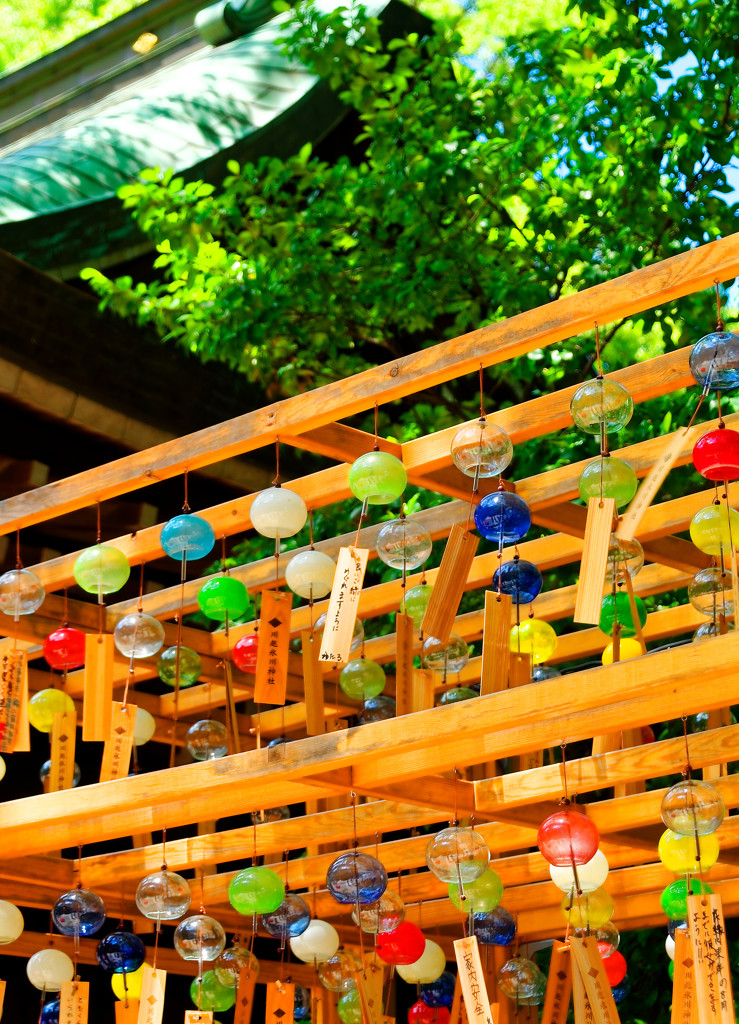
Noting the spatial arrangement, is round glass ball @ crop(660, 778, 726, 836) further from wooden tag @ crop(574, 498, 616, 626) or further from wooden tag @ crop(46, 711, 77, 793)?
wooden tag @ crop(46, 711, 77, 793)

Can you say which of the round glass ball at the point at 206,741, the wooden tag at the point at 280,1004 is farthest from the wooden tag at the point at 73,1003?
the round glass ball at the point at 206,741

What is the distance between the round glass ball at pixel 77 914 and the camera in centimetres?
435

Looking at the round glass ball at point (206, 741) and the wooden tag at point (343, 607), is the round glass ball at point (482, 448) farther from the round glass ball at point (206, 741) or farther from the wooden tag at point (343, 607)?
the round glass ball at point (206, 741)

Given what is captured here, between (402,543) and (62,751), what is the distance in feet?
4.57

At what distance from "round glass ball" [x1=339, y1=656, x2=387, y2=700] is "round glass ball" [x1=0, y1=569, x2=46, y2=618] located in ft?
3.33

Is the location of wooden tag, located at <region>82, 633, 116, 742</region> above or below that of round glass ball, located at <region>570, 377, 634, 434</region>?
below

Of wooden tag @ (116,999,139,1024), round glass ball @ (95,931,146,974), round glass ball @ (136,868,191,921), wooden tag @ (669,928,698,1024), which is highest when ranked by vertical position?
round glass ball @ (136,868,191,921)

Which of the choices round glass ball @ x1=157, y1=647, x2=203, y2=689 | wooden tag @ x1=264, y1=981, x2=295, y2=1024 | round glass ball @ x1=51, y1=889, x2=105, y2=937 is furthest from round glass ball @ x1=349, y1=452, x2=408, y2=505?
round glass ball @ x1=51, y1=889, x2=105, y2=937

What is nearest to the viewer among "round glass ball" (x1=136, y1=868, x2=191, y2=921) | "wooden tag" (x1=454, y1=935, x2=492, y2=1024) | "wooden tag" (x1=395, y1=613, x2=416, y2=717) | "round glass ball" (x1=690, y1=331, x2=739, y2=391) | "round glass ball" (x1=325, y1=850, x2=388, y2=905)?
"round glass ball" (x1=690, y1=331, x2=739, y2=391)

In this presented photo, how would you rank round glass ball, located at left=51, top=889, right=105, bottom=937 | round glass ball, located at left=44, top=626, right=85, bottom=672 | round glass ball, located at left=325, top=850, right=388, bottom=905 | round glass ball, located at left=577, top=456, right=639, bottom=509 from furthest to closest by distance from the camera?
round glass ball, located at left=44, top=626, right=85, bottom=672
round glass ball, located at left=51, top=889, right=105, bottom=937
round glass ball, located at left=325, top=850, right=388, bottom=905
round glass ball, located at left=577, top=456, right=639, bottom=509

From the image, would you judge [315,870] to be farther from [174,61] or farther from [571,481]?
[174,61]

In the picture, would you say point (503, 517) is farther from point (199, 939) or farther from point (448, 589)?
point (199, 939)

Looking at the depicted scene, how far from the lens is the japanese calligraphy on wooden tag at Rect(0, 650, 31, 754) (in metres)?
3.94

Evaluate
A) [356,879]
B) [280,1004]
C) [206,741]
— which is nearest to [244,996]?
[280,1004]
